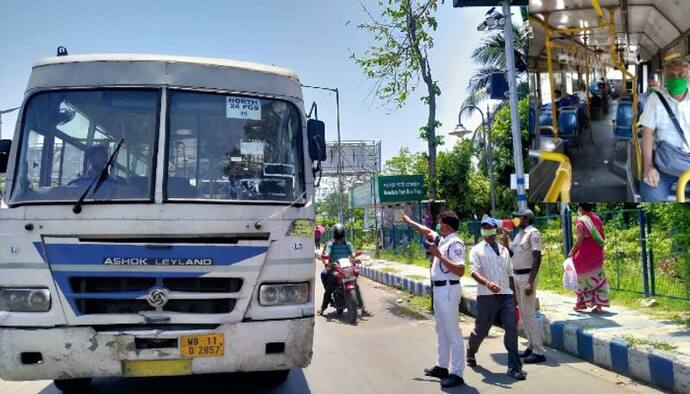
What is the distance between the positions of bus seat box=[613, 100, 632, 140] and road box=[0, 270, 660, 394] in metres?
3.51

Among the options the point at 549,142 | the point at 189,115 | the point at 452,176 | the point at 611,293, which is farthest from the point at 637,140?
the point at 452,176

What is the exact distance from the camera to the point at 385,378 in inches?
232

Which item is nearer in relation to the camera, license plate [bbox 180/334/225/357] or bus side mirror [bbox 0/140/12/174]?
license plate [bbox 180/334/225/357]

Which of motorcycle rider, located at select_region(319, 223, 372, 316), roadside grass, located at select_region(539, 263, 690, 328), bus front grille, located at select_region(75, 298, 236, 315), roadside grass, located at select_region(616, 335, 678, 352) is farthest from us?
motorcycle rider, located at select_region(319, 223, 372, 316)

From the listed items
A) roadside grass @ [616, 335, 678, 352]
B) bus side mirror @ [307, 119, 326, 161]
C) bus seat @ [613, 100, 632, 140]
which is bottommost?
roadside grass @ [616, 335, 678, 352]

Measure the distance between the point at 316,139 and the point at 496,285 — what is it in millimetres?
2291

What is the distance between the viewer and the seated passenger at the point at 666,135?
26.0ft

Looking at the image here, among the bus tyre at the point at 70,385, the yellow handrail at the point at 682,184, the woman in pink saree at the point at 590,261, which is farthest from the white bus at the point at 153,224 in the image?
the yellow handrail at the point at 682,184

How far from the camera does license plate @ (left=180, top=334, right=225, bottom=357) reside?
4156mm

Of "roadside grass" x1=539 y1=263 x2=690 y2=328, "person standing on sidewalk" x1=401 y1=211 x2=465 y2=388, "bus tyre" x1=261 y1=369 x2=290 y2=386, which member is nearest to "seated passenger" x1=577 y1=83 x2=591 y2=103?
"roadside grass" x1=539 y1=263 x2=690 y2=328

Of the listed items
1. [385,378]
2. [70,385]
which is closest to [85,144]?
[70,385]

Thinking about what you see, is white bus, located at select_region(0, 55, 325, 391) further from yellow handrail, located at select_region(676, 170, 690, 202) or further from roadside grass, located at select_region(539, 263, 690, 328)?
yellow handrail, located at select_region(676, 170, 690, 202)

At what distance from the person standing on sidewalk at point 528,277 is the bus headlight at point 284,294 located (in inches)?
117

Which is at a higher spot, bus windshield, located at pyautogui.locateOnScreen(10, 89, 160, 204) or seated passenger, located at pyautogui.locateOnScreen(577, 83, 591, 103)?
seated passenger, located at pyautogui.locateOnScreen(577, 83, 591, 103)
